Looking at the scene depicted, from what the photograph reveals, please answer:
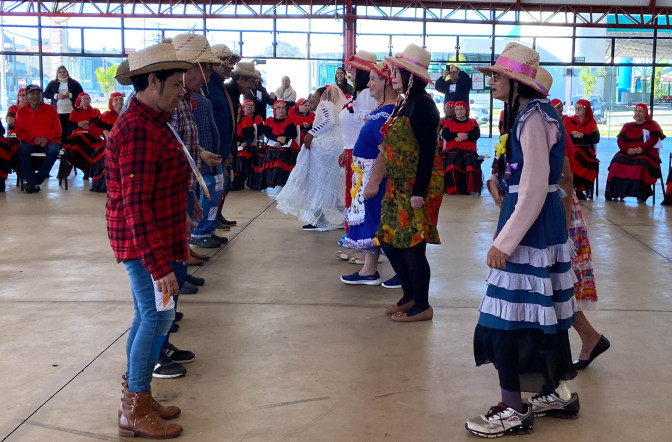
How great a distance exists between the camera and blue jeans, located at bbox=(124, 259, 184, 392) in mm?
2898

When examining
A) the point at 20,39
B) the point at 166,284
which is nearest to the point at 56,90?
the point at 20,39

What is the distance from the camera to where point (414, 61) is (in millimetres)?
4422

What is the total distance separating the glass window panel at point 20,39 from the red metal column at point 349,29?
23.5ft

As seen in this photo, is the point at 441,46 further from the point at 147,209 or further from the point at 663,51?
the point at 147,209

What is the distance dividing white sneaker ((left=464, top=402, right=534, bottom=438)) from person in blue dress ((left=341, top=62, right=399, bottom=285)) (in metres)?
1.83

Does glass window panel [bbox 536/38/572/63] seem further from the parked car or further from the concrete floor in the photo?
the concrete floor

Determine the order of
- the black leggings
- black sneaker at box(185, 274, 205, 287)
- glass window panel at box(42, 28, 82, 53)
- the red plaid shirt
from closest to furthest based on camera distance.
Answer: the red plaid shirt, the black leggings, black sneaker at box(185, 274, 205, 287), glass window panel at box(42, 28, 82, 53)

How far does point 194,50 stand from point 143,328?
1967 mm

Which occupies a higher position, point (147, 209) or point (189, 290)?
point (147, 209)

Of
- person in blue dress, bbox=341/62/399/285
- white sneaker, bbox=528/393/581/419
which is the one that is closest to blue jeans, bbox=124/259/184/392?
white sneaker, bbox=528/393/581/419

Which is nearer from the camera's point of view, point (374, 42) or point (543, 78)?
point (543, 78)

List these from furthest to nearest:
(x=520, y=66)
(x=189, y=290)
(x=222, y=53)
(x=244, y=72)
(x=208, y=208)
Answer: (x=244, y=72), (x=208, y=208), (x=222, y=53), (x=189, y=290), (x=520, y=66)

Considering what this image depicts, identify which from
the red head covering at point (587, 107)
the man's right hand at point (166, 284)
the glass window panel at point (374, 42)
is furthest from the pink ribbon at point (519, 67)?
the glass window panel at point (374, 42)

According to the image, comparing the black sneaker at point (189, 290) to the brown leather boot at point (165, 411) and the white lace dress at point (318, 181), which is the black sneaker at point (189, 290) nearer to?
the brown leather boot at point (165, 411)
